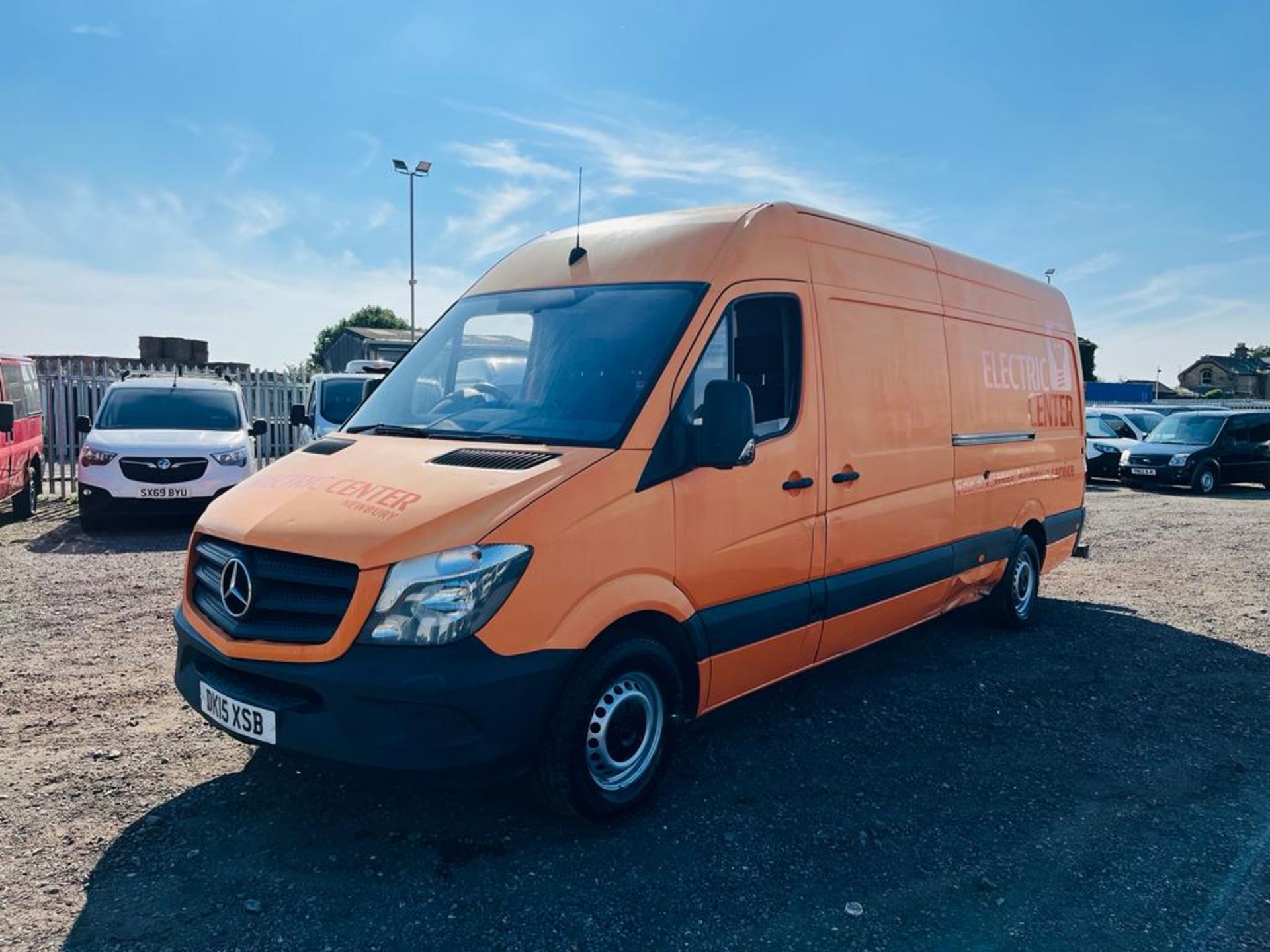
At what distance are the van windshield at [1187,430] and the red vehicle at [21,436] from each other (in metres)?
20.8

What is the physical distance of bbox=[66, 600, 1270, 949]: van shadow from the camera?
3.07m

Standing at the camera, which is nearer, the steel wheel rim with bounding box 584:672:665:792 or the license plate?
the license plate

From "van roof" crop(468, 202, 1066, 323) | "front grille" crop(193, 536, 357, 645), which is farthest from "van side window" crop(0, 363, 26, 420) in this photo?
"front grille" crop(193, 536, 357, 645)

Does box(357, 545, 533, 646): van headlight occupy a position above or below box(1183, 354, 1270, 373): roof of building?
below

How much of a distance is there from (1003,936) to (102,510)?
10559mm

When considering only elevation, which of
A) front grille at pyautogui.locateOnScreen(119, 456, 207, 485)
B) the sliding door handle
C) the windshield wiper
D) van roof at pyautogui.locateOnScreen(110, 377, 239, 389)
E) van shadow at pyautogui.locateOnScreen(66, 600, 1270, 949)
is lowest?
van shadow at pyautogui.locateOnScreen(66, 600, 1270, 949)

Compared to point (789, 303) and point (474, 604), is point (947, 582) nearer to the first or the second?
point (789, 303)

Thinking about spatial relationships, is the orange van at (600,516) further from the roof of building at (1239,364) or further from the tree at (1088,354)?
the roof of building at (1239,364)

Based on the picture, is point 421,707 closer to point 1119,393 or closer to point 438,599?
point 438,599

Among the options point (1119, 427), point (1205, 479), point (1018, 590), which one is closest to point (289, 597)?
point (1018, 590)

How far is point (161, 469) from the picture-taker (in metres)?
10.5

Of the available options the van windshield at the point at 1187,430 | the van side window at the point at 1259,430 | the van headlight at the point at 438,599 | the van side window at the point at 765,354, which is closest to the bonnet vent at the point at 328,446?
the van headlight at the point at 438,599

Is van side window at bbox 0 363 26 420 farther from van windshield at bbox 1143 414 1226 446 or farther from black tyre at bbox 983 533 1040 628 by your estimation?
van windshield at bbox 1143 414 1226 446

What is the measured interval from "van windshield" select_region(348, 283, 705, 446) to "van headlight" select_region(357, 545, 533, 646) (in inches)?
30.7
